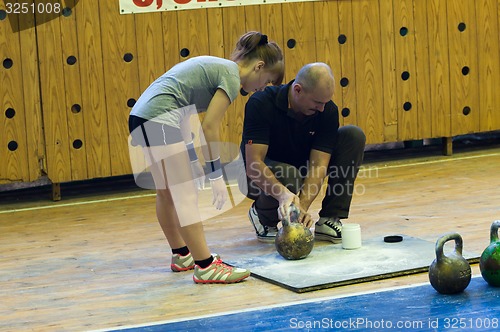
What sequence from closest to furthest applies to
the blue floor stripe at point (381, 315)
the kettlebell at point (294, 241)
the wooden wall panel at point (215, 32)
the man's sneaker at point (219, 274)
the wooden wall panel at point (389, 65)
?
the blue floor stripe at point (381, 315)
the man's sneaker at point (219, 274)
the kettlebell at point (294, 241)
the wooden wall panel at point (215, 32)
the wooden wall panel at point (389, 65)

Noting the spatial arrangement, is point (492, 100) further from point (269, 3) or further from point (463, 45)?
point (269, 3)

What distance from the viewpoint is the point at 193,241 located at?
342cm

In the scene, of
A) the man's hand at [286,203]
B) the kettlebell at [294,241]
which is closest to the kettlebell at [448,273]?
the kettlebell at [294,241]

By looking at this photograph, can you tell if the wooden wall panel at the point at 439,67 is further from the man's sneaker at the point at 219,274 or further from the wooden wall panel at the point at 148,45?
the man's sneaker at the point at 219,274

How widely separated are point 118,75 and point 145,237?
62.8 inches

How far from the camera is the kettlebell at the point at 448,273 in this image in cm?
298

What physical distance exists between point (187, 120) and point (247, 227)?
3.72ft

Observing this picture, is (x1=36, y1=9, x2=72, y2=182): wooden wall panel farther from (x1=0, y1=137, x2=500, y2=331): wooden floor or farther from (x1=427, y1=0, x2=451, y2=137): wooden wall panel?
(x1=427, y1=0, x2=451, y2=137): wooden wall panel

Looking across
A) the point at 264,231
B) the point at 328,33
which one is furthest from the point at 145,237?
the point at 328,33

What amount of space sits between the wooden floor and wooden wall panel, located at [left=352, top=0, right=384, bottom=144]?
32cm

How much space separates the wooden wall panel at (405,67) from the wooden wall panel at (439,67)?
14cm

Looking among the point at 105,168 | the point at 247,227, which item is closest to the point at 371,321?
the point at 247,227

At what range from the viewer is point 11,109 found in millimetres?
5566

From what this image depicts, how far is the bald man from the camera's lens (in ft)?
12.8
